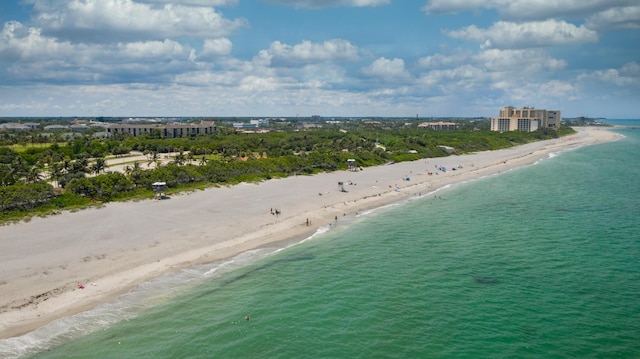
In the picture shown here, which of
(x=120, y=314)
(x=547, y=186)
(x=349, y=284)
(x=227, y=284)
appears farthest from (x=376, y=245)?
(x=547, y=186)

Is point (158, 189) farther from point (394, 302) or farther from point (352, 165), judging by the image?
point (352, 165)

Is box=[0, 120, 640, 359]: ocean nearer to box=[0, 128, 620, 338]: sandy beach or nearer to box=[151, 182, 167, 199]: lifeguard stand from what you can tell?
box=[0, 128, 620, 338]: sandy beach

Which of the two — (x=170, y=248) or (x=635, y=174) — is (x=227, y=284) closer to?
(x=170, y=248)

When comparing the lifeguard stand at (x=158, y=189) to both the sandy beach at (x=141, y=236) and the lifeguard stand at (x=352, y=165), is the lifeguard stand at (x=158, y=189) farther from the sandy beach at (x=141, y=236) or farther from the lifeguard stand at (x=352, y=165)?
the lifeguard stand at (x=352, y=165)

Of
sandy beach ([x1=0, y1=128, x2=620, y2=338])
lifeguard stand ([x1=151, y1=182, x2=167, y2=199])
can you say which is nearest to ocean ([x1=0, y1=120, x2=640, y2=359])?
sandy beach ([x1=0, y1=128, x2=620, y2=338])

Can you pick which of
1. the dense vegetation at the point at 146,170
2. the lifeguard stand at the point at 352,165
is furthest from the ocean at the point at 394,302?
the lifeguard stand at the point at 352,165

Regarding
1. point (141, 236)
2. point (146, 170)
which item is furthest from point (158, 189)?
point (141, 236)
